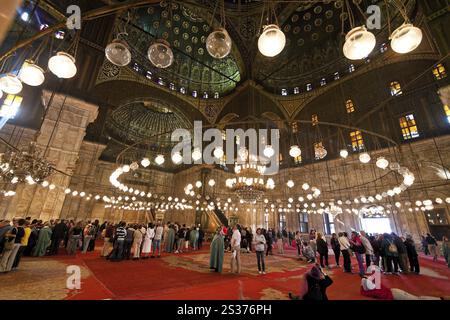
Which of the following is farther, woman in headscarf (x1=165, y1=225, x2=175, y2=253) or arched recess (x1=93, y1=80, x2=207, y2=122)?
arched recess (x1=93, y1=80, x2=207, y2=122)

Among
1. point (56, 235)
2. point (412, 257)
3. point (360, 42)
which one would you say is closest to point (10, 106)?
point (56, 235)

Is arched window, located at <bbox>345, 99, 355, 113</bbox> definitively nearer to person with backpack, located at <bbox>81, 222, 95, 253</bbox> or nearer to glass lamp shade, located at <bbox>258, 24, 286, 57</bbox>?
glass lamp shade, located at <bbox>258, 24, 286, 57</bbox>

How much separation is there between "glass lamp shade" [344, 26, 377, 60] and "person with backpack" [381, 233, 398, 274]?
703 centimetres

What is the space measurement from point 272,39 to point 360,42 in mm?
1049

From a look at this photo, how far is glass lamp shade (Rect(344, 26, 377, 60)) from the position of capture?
2.32 m

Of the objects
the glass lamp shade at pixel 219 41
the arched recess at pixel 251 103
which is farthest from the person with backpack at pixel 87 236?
the arched recess at pixel 251 103

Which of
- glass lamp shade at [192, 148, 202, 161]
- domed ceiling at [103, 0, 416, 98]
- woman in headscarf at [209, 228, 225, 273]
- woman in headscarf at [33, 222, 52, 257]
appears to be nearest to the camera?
woman in headscarf at [209, 228, 225, 273]

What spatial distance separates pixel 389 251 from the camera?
6.51 meters

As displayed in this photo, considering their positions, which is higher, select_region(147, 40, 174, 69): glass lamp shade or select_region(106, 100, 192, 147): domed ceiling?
select_region(106, 100, 192, 147): domed ceiling

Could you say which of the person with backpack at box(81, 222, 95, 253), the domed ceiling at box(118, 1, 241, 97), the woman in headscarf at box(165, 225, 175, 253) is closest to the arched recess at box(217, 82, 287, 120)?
the domed ceiling at box(118, 1, 241, 97)
